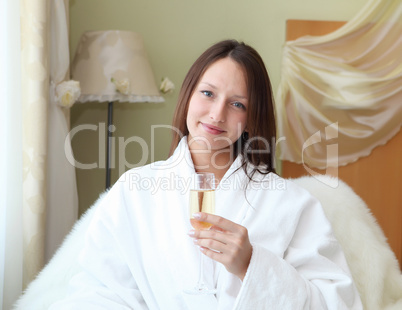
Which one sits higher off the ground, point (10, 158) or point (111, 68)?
point (111, 68)

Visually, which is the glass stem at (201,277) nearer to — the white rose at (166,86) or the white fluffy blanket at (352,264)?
the white fluffy blanket at (352,264)

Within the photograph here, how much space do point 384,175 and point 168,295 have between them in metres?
2.30

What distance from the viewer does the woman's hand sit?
128cm

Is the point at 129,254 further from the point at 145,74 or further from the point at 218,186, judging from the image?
the point at 145,74

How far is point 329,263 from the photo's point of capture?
1505 mm

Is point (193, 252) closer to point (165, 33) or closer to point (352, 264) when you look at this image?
point (352, 264)

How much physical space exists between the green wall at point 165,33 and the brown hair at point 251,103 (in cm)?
160

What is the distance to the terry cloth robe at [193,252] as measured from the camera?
141 cm

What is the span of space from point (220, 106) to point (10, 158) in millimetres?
1055

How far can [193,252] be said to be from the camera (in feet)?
5.04

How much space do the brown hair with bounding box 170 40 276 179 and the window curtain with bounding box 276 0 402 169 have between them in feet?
5.53

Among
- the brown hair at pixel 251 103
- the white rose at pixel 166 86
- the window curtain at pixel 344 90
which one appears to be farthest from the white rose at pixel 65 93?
the window curtain at pixel 344 90

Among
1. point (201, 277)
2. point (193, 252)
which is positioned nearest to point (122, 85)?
point (193, 252)

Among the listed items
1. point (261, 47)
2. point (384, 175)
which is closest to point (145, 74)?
point (261, 47)
